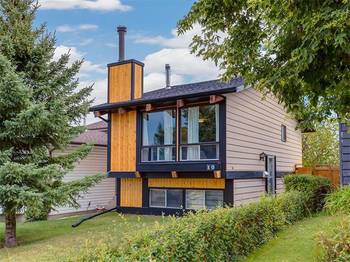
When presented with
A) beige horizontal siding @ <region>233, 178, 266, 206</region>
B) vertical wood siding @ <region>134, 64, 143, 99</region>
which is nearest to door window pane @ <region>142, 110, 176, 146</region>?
vertical wood siding @ <region>134, 64, 143, 99</region>

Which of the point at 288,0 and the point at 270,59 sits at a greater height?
the point at 288,0

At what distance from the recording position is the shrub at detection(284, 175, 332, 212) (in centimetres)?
1270

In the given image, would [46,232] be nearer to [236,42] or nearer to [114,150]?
[114,150]

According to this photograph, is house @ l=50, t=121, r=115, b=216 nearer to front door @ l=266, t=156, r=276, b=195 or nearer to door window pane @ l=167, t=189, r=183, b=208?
door window pane @ l=167, t=189, r=183, b=208

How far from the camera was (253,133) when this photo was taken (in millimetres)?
15922

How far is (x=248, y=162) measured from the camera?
49.5 ft

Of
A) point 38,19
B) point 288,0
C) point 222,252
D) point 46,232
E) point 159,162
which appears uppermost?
point 38,19

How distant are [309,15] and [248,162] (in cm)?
1050

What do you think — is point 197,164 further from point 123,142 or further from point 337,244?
point 337,244

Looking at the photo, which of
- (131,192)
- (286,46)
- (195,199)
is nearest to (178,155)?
(195,199)

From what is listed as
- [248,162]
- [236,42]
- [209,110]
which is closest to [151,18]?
[209,110]

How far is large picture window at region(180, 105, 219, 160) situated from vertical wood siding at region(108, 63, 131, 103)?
2.97m

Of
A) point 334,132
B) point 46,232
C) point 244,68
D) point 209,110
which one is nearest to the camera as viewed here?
point 244,68

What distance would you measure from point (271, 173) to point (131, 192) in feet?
21.2
